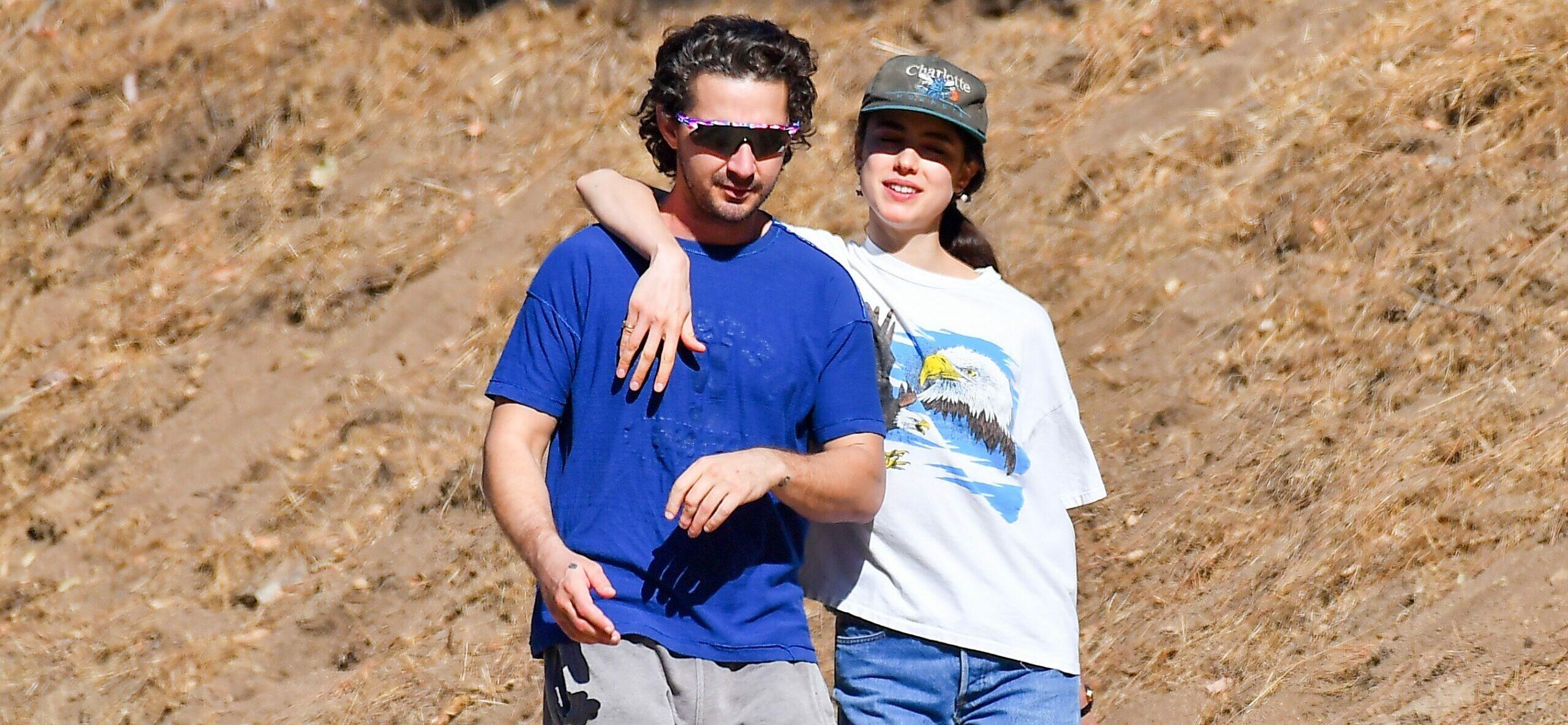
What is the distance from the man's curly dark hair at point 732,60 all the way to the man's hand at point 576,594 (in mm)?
877

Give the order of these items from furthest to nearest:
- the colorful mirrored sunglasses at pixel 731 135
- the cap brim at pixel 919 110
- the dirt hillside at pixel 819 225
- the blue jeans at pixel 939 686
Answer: the dirt hillside at pixel 819 225 < the cap brim at pixel 919 110 < the blue jeans at pixel 939 686 < the colorful mirrored sunglasses at pixel 731 135

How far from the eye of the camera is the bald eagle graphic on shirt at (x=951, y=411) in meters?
3.14

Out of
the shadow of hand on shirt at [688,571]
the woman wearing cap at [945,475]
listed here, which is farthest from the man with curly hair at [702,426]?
the woman wearing cap at [945,475]

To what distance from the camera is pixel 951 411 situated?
10.3ft

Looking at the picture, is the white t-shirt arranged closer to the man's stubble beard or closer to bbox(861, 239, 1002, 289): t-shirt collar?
bbox(861, 239, 1002, 289): t-shirt collar

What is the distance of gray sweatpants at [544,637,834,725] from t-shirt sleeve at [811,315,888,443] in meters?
0.44

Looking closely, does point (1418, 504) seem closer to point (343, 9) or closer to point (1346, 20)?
point (1346, 20)

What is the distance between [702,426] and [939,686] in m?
0.81

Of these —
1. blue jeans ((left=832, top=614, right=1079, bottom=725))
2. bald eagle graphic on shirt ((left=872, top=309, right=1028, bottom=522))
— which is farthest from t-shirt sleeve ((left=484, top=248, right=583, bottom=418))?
blue jeans ((left=832, top=614, right=1079, bottom=725))

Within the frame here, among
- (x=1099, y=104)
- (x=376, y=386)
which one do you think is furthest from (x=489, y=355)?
(x=1099, y=104)

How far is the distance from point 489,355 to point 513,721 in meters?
1.81

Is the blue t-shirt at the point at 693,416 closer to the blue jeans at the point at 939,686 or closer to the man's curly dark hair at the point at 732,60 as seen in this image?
the man's curly dark hair at the point at 732,60

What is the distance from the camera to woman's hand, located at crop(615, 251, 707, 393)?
2.60 m

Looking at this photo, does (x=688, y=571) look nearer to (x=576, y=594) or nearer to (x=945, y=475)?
(x=576, y=594)
